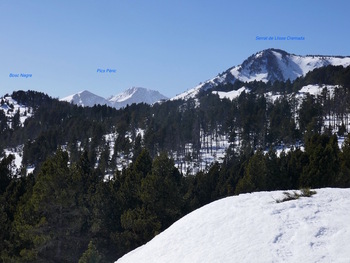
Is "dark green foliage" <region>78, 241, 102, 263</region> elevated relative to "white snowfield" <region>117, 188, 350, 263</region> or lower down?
lower down

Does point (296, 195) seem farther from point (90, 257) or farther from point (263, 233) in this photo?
point (90, 257)

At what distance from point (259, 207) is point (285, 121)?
9062cm

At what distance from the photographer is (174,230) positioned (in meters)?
11.7

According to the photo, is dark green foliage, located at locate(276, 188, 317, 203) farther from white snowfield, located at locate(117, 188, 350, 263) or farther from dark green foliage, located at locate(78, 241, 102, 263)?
dark green foliage, located at locate(78, 241, 102, 263)

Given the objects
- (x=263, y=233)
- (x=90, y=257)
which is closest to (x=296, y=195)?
(x=263, y=233)

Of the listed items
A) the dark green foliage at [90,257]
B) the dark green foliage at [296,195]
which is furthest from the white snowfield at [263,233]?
the dark green foliage at [90,257]

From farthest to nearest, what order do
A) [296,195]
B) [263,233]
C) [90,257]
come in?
1. [90,257]
2. [296,195]
3. [263,233]

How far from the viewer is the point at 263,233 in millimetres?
8734

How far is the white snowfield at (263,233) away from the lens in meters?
Answer: 7.64

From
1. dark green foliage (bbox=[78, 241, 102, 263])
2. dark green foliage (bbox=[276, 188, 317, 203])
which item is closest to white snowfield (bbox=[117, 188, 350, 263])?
dark green foliage (bbox=[276, 188, 317, 203])

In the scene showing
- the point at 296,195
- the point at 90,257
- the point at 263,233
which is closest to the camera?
the point at 263,233

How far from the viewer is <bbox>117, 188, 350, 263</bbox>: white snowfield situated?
7645 mm

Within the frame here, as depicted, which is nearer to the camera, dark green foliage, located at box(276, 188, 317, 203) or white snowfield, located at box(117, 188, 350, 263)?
white snowfield, located at box(117, 188, 350, 263)

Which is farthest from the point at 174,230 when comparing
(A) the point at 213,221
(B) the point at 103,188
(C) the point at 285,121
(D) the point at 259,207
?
(C) the point at 285,121
